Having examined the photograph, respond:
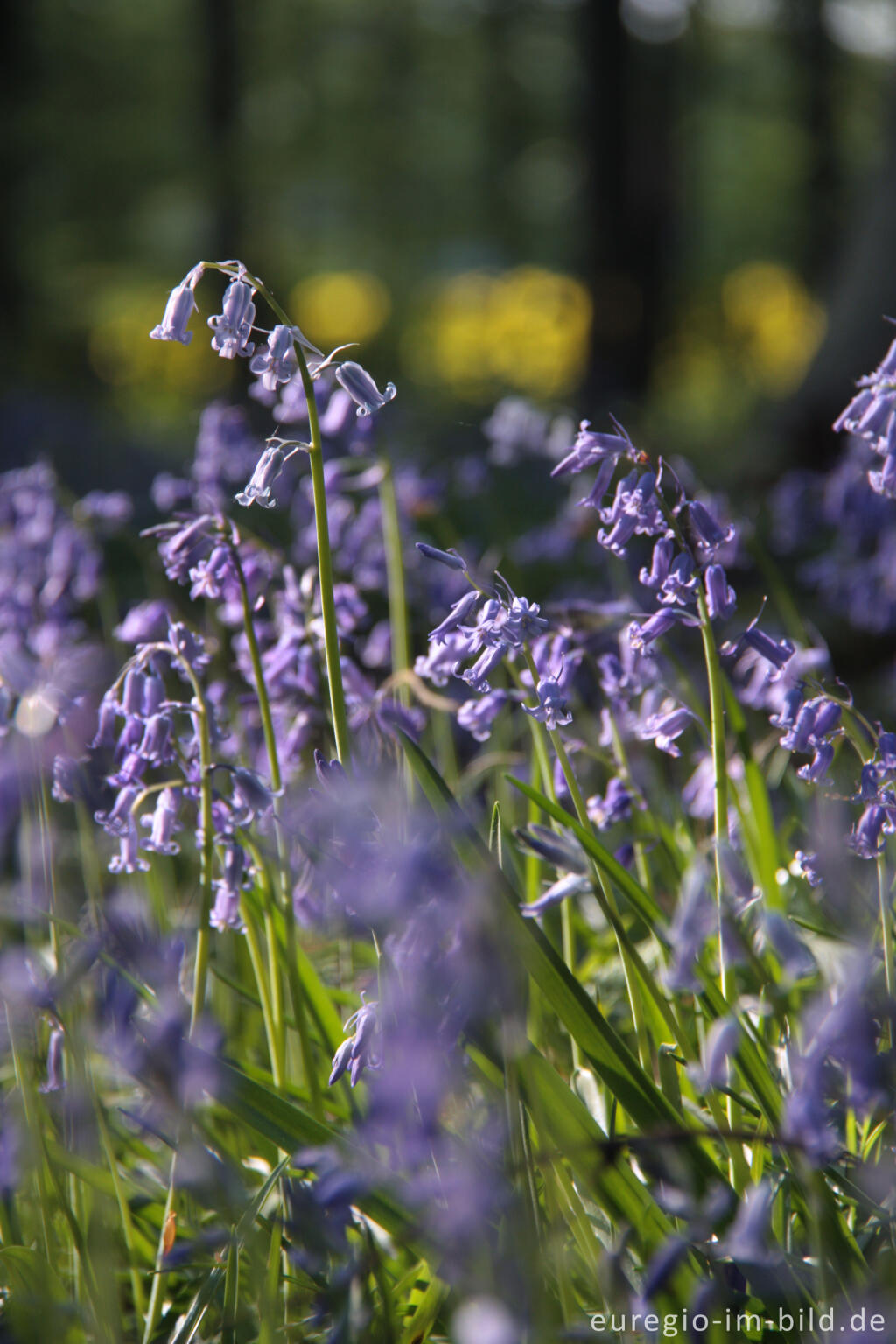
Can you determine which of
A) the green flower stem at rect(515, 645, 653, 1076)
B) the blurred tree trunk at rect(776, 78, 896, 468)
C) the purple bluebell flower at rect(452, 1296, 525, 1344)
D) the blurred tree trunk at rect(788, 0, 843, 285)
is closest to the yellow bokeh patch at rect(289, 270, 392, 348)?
the blurred tree trunk at rect(788, 0, 843, 285)

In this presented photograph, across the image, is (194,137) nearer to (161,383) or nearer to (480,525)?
(161,383)

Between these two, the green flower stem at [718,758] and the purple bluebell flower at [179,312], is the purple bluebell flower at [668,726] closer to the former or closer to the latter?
the green flower stem at [718,758]

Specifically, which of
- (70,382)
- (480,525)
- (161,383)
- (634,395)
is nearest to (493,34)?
(161,383)

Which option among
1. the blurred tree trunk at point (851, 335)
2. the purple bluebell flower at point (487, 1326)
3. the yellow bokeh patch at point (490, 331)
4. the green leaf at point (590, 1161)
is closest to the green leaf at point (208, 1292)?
the green leaf at point (590, 1161)

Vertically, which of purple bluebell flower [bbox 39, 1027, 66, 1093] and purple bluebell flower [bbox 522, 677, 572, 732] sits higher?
purple bluebell flower [bbox 522, 677, 572, 732]

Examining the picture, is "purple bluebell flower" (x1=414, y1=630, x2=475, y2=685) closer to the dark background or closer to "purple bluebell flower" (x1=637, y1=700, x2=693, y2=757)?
"purple bluebell flower" (x1=637, y1=700, x2=693, y2=757)

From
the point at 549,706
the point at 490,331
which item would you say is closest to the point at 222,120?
the point at 490,331

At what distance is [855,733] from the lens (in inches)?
64.3

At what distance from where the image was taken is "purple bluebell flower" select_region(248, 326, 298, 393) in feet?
5.02

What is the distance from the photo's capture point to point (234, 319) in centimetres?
158

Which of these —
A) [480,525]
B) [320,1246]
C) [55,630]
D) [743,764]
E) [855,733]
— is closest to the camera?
[320,1246]

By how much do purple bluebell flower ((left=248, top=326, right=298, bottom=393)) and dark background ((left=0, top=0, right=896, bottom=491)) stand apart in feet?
40.7

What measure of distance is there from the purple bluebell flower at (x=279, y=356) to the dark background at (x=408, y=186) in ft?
40.7

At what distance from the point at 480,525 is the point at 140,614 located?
6319 mm
